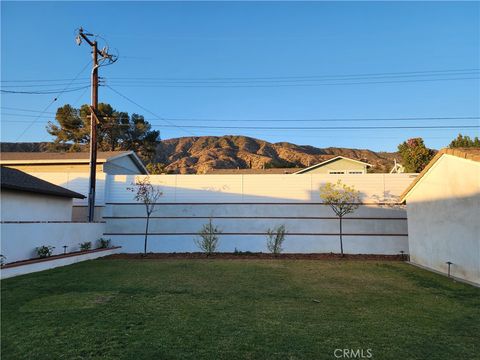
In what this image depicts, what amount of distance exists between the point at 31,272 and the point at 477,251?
1097 cm

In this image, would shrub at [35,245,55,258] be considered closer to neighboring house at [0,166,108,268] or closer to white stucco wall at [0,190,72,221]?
neighboring house at [0,166,108,268]

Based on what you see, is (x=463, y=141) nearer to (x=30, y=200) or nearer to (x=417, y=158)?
(x=417, y=158)

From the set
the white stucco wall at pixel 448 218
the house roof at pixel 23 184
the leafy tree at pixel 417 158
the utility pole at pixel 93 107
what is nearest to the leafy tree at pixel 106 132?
the utility pole at pixel 93 107

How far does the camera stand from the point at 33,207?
1072 cm

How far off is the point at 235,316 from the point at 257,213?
862cm

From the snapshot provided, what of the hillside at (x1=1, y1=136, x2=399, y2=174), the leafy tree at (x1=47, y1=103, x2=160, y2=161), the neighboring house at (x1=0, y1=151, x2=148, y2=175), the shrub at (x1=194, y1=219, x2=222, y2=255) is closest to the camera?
the shrub at (x1=194, y1=219, x2=222, y2=255)

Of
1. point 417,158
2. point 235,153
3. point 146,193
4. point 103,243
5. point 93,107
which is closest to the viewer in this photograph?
point 103,243

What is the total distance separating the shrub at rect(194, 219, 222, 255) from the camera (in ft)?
41.5

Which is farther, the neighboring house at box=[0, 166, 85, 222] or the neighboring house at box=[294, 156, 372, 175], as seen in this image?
the neighboring house at box=[294, 156, 372, 175]

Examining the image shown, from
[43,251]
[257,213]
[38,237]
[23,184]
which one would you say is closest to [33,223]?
[38,237]

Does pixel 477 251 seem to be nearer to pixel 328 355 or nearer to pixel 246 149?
pixel 328 355

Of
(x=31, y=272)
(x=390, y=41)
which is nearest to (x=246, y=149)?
(x=390, y=41)

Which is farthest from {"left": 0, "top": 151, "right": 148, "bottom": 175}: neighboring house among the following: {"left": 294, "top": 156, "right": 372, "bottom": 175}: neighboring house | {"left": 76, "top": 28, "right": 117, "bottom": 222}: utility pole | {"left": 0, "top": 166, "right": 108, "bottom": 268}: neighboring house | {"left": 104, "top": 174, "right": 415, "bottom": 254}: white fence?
{"left": 294, "top": 156, "right": 372, "bottom": 175}: neighboring house

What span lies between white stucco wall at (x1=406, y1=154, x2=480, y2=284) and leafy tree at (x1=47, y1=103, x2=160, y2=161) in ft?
90.9
